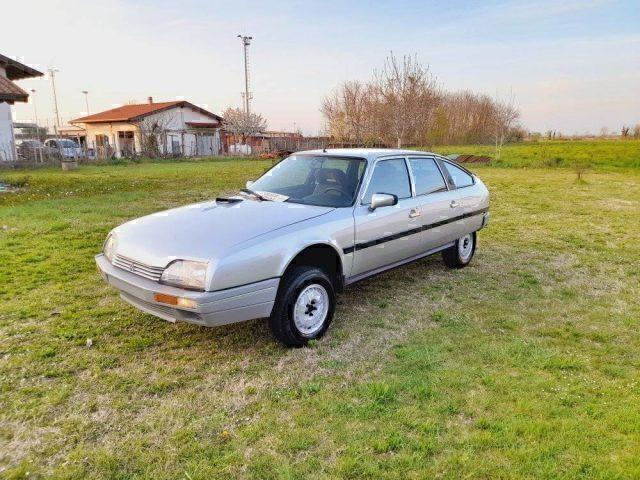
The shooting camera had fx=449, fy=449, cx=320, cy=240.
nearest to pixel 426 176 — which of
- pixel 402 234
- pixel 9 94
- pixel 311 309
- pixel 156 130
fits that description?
pixel 402 234

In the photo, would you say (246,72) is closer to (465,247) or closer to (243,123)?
(243,123)

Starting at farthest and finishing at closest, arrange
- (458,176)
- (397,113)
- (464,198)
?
(397,113) → (458,176) → (464,198)

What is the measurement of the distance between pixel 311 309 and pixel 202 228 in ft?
3.74

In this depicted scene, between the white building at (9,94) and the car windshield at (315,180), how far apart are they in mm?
10063

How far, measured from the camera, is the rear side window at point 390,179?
4500 millimetres

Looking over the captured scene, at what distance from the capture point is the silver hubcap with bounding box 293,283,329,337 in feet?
12.2

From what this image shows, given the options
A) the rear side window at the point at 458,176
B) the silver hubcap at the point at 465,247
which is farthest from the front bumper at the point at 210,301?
the silver hubcap at the point at 465,247

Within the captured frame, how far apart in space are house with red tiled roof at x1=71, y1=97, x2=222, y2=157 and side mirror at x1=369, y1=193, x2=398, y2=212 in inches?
1141

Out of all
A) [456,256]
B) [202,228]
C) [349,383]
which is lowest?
[349,383]

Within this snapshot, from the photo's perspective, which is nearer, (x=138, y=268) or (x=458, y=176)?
(x=138, y=268)

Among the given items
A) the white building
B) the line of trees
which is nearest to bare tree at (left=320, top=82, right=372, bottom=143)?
the line of trees

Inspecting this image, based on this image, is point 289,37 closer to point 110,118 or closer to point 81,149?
point 81,149

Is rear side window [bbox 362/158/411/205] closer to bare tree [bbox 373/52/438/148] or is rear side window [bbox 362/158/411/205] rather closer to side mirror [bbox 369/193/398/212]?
side mirror [bbox 369/193/398/212]

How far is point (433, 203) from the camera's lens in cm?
513
